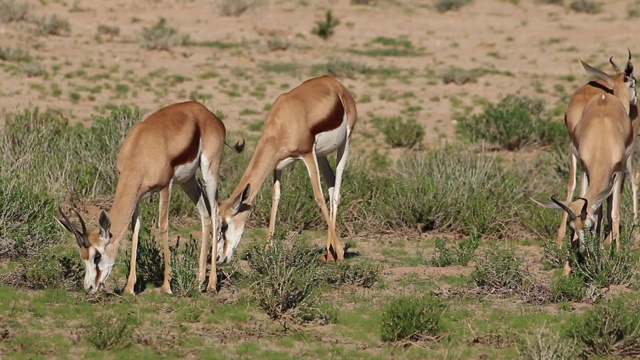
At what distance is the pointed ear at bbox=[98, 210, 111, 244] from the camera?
827 cm

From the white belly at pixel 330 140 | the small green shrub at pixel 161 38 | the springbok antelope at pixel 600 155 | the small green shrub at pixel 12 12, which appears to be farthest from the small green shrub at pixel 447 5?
the white belly at pixel 330 140

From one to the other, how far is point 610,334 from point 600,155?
254 centimetres

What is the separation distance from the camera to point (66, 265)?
9.44m

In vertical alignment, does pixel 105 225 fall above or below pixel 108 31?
above

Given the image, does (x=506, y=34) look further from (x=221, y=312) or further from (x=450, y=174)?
(x=221, y=312)

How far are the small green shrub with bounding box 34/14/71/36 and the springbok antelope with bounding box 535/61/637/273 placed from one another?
19369mm

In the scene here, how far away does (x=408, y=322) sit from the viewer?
26.7 feet

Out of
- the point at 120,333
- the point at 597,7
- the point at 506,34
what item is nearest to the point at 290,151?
the point at 120,333

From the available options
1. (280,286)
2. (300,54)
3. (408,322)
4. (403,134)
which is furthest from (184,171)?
(300,54)

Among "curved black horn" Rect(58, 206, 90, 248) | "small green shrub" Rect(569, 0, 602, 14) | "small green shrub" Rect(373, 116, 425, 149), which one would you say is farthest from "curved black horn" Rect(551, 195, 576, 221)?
"small green shrub" Rect(569, 0, 602, 14)

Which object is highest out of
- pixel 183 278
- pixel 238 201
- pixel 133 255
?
pixel 238 201

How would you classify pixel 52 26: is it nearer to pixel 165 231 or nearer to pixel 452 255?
pixel 452 255

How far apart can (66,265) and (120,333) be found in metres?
1.81

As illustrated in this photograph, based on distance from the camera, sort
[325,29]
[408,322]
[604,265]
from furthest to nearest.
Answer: [325,29] < [604,265] < [408,322]
